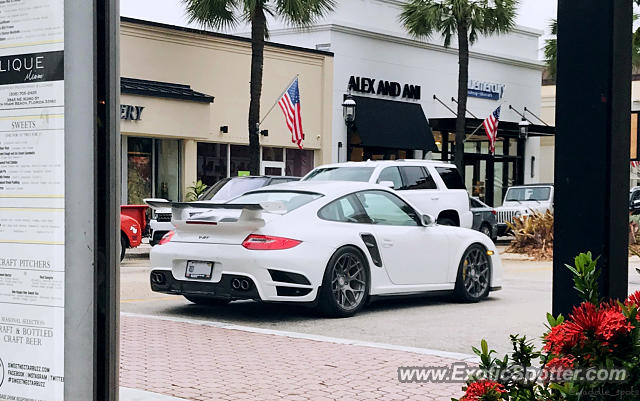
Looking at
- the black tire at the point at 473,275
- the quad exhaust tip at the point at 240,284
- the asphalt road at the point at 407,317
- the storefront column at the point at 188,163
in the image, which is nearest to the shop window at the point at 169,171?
the storefront column at the point at 188,163

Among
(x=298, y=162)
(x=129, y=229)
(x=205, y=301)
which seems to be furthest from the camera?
(x=298, y=162)

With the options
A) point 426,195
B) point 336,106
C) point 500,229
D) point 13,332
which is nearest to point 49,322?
point 13,332

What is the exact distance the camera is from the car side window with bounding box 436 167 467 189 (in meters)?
19.4

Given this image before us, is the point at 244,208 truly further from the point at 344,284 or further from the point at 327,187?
the point at 327,187

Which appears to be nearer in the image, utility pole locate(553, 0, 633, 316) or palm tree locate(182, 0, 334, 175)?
utility pole locate(553, 0, 633, 316)

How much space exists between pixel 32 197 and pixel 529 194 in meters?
27.7

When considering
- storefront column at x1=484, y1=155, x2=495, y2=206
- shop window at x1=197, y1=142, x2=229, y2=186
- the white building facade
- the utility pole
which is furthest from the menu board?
storefront column at x1=484, y1=155, x2=495, y2=206

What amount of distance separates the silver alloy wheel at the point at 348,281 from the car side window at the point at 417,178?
8218mm

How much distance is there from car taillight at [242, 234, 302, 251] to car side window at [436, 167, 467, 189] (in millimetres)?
10027

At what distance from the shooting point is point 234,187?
62.4ft

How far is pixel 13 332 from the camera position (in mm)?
3174

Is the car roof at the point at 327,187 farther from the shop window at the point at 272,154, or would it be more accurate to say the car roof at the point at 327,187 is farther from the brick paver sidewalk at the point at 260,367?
the shop window at the point at 272,154

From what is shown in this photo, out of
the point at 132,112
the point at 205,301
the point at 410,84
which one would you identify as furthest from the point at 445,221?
the point at 410,84

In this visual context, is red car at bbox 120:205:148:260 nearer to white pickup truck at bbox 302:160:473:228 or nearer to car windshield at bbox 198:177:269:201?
car windshield at bbox 198:177:269:201
